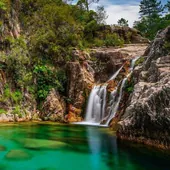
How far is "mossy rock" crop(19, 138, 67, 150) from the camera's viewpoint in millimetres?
8320

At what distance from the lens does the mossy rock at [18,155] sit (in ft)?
22.7

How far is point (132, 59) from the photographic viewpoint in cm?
1834

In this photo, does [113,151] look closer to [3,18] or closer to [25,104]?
[25,104]

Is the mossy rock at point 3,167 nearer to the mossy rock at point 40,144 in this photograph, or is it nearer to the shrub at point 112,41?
the mossy rock at point 40,144

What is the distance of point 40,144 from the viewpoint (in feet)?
28.3

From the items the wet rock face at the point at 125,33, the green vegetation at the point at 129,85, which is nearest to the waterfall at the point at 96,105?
the green vegetation at the point at 129,85

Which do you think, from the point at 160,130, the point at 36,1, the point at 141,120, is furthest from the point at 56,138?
the point at 36,1

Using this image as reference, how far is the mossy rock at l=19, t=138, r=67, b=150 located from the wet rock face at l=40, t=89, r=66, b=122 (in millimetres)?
7294

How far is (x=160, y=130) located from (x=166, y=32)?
6722 millimetres

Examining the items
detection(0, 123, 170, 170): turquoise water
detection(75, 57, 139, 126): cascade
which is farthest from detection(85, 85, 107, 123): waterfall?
detection(0, 123, 170, 170): turquoise water

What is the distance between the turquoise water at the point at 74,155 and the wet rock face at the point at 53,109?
22.1 feet

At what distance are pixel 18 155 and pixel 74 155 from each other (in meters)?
1.73

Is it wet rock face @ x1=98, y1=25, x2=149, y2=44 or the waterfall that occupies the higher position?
wet rock face @ x1=98, y1=25, x2=149, y2=44

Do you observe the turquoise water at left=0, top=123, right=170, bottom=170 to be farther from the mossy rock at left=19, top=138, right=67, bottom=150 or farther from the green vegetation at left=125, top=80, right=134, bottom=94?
the green vegetation at left=125, top=80, right=134, bottom=94
